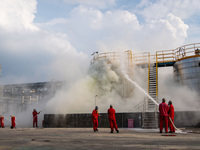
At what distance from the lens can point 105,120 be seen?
19.5m

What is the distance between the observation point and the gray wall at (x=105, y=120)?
17.3 meters

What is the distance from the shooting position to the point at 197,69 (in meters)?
23.9

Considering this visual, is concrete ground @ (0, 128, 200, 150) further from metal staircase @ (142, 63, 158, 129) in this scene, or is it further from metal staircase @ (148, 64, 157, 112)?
metal staircase @ (148, 64, 157, 112)

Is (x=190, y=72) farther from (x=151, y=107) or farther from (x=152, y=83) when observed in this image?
(x=151, y=107)

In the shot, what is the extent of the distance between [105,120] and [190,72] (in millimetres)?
10845

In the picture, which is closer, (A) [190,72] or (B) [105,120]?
(B) [105,120]

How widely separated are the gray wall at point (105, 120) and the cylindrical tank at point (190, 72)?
682 cm

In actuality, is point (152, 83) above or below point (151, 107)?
above

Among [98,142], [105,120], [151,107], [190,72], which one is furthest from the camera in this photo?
[190,72]

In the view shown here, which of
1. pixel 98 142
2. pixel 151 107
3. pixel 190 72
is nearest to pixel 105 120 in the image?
pixel 151 107

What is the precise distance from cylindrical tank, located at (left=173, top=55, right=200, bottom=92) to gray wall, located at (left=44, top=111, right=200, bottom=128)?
22.4 ft

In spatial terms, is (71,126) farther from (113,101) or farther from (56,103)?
(113,101)

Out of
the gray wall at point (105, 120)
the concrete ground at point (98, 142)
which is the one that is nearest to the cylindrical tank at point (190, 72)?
the gray wall at point (105, 120)

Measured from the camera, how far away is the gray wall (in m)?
17.3
